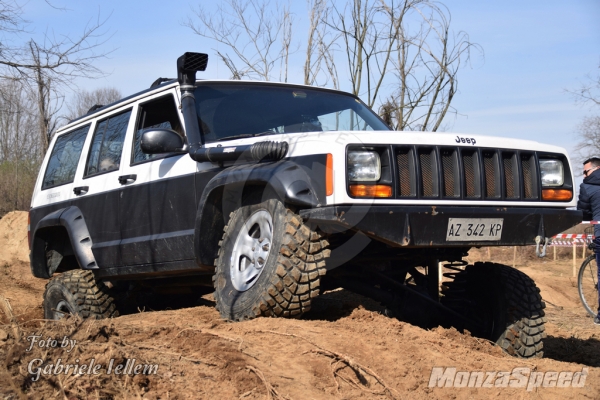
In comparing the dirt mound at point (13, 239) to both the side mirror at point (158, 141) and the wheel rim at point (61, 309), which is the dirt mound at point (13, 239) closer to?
the wheel rim at point (61, 309)

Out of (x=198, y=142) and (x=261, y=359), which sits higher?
(x=198, y=142)

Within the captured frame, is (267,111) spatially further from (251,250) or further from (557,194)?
(557,194)

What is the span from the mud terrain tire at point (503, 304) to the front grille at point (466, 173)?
0.86 m

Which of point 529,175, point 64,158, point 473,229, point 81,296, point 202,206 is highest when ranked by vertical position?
point 64,158

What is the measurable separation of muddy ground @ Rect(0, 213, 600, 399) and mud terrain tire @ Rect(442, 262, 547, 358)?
0.25m

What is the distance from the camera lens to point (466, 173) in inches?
166

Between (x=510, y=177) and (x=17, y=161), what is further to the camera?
(x=17, y=161)

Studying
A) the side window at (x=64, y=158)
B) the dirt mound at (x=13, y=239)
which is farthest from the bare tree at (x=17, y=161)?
the side window at (x=64, y=158)

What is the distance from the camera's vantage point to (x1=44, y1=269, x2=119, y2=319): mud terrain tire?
19.8 ft

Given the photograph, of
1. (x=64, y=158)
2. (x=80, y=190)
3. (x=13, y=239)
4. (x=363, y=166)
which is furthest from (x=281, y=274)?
(x=13, y=239)

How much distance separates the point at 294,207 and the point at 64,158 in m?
3.74

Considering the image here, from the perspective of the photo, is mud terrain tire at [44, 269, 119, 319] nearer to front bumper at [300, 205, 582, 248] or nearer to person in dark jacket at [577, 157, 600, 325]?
front bumper at [300, 205, 582, 248]

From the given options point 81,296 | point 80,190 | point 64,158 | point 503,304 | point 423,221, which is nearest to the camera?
point 423,221

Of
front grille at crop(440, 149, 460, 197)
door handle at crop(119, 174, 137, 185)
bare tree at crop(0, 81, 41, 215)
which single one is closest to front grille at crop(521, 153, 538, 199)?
front grille at crop(440, 149, 460, 197)
